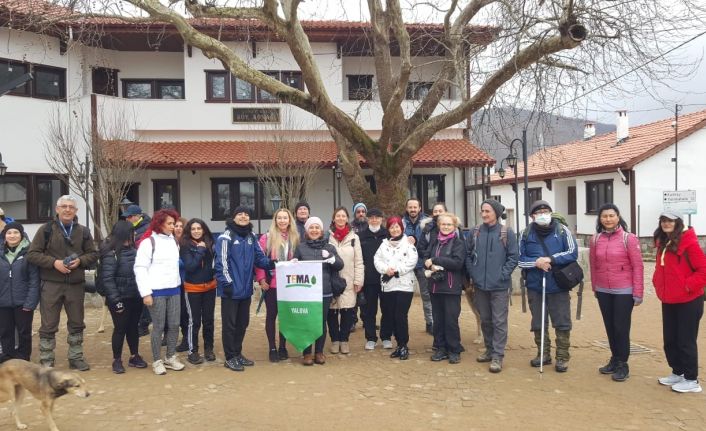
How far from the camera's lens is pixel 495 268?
5996mm

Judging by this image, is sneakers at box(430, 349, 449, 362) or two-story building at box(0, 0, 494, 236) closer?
sneakers at box(430, 349, 449, 362)

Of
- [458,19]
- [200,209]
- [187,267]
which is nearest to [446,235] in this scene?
[187,267]

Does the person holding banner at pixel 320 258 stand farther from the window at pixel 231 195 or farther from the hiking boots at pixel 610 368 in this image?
the window at pixel 231 195

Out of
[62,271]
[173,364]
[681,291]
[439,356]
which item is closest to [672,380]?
[681,291]

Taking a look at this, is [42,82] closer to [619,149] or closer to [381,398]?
[381,398]

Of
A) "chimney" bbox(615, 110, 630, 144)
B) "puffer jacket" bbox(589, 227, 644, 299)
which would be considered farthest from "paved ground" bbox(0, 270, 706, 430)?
"chimney" bbox(615, 110, 630, 144)

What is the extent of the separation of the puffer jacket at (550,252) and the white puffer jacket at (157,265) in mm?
4026

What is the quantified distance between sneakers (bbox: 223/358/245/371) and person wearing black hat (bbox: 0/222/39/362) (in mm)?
2299

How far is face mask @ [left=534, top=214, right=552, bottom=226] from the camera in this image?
5848mm

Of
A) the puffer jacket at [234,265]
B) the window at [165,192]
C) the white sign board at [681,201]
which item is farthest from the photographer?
the white sign board at [681,201]

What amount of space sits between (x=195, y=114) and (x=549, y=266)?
14656 mm

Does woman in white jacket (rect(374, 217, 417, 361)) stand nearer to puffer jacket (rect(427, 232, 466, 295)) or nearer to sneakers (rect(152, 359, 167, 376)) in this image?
puffer jacket (rect(427, 232, 466, 295))

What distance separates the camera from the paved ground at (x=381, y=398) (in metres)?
4.50

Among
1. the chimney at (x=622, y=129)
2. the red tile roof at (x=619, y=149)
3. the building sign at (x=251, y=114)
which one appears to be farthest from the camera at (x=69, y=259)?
the chimney at (x=622, y=129)
